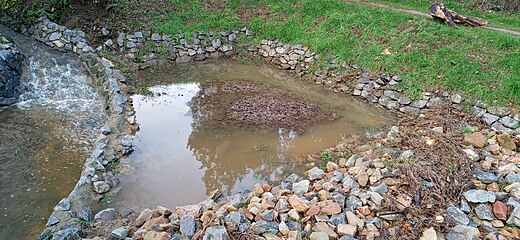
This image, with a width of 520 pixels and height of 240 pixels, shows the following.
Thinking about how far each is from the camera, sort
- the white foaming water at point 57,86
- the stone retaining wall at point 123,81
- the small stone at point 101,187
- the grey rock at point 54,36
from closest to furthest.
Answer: the stone retaining wall at point 123,81 < the small stone at point 101,187 < the white foaming water at point 57,86 < the grey rock at point 54,36

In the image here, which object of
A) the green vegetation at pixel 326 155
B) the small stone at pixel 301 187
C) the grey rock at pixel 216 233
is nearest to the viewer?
the grey rock at pixel 216 233

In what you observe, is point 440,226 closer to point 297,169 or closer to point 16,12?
point 297,169

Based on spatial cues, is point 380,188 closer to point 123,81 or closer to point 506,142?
point 506,142

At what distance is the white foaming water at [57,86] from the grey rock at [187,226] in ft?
18.1

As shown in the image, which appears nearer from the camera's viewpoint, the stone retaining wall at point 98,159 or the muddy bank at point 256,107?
the stone retaining wall at point 98,159

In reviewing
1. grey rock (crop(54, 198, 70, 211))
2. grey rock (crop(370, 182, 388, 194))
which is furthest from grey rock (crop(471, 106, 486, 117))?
grey rock (crop(54, 198, 70, 211))

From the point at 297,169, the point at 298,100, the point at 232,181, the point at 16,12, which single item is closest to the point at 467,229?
the point at 297,169

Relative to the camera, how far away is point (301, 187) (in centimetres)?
646

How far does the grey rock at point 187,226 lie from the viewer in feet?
17.1

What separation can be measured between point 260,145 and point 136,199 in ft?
9.58

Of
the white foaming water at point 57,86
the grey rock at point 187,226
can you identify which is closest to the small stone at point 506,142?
the grey rock at point 187,226

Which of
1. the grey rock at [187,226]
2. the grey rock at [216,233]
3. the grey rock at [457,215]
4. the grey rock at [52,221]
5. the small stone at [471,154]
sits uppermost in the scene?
the grey rock at [216,233]

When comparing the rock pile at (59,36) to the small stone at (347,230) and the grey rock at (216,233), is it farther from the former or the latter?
the small stone at (347,230)

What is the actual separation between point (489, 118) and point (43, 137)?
31.9ft
